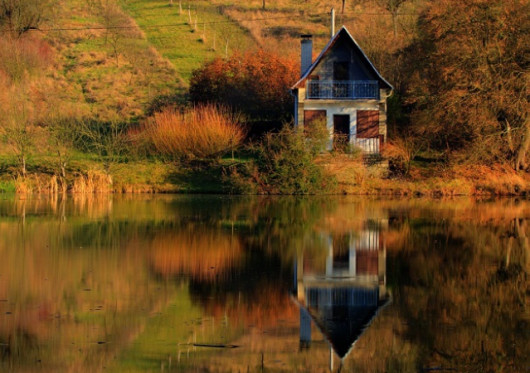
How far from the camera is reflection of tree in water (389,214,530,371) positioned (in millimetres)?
9000

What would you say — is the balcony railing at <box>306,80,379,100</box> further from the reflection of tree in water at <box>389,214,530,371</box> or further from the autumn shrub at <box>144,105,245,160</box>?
the reflection of tree in water at <box>389,214,530,371</box>

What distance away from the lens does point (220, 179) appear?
38.7 m

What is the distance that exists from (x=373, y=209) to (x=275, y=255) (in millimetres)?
12843

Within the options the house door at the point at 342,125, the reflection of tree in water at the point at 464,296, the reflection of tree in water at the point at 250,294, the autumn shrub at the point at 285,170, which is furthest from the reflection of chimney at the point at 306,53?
the reflection of tree in water at the point at 250,294

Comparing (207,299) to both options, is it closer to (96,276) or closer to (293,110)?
(96,276)

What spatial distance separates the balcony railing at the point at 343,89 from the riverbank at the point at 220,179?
454cm

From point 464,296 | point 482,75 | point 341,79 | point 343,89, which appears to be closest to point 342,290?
point 464,296

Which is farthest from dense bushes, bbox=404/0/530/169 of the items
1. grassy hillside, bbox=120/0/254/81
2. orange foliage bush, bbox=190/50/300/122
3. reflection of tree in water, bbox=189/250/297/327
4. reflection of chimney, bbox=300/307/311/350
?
grassy hillside, bbox=120/0/254/81

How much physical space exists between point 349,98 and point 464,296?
30.3m

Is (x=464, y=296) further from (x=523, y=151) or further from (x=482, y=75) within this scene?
(x=523, y=151)

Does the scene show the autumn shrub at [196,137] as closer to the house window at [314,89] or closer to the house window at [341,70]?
the house window at [314,89]

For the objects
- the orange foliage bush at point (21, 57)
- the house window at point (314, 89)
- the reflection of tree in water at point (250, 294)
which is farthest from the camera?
the orange foliage bush at point (21, 57)

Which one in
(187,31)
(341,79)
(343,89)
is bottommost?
(343,89)

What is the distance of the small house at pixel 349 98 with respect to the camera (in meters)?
41.6
